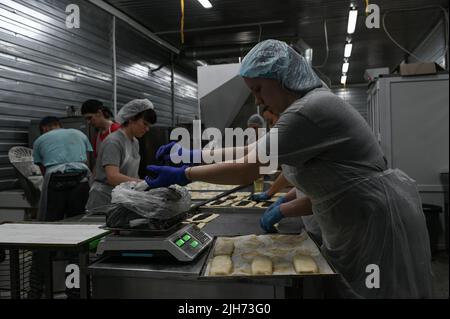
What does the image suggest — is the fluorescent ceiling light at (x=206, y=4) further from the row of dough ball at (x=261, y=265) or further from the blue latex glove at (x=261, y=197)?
the row of dough ball at (x=261, y=265)

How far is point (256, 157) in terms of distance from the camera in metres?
1.22

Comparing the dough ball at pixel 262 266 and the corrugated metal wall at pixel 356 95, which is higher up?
the corrugated metal wall at pixel 356 95

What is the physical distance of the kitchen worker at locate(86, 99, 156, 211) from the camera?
95.8 inches

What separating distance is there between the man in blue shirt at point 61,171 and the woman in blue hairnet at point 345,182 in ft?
6.14

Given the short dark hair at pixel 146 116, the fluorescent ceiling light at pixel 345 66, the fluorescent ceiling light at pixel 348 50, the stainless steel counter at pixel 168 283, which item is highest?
the fluorescent ceiling light at pixel 345 66

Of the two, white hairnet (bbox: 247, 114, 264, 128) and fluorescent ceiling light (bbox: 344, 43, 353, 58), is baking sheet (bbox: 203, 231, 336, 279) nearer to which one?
white hairnet (bbox: 247, 114, 264, 128)

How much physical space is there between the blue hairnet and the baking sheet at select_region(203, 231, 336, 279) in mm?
591

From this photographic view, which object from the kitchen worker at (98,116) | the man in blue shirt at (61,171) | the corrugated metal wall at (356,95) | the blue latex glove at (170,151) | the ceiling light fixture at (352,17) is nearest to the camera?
the blue latex glove at (170,151)

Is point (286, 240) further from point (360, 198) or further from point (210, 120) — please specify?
point (210, 120)

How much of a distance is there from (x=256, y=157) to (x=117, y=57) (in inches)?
159

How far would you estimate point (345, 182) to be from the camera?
1.28 metres

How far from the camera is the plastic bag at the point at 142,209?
1.24 metres

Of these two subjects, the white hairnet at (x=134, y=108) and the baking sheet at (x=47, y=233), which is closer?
the baking sheet at (x=47, y=233)

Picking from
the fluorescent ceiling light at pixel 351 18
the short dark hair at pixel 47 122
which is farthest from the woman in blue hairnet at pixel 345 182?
the fluorescent ceiling light at pixel 351 18
